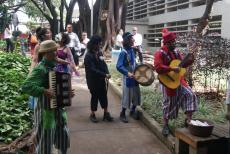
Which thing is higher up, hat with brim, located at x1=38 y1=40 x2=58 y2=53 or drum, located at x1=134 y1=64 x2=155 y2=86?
hat with brim, located at x1=38 y1=40 x2=58 y2=53

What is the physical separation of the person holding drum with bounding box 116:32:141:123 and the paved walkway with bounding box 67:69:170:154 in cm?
43

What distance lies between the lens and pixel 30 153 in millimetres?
5625

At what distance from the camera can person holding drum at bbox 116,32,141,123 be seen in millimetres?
7762

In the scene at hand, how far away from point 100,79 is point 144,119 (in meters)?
1.22

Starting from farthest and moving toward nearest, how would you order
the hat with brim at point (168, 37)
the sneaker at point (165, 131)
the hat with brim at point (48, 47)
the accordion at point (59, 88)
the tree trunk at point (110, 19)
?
1. the tree trunk at point (110, 19)
2. the sneaker at point (165, 131)
3. the hat with brim at point (168, 37)
4. the hat with brim at point (48, 47)
5. the accordion at point (59, 88)

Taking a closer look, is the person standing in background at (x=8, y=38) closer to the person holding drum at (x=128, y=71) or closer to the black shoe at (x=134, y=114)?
the black shoe at (x=134, y=114)

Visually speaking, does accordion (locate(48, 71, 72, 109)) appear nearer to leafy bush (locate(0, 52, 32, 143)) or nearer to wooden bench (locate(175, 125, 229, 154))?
wooden bench (locate(175, 125, 229, 154))

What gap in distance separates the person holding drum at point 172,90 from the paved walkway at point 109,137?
0.65 metres

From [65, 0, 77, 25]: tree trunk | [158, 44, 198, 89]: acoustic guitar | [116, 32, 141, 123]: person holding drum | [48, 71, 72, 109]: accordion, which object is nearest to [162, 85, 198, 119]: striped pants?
[158, 44, 198, 89]: acoustic guitar

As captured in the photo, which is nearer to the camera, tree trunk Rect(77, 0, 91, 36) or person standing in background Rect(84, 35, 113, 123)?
person standing in background Rect(84, 35, 113, 123)

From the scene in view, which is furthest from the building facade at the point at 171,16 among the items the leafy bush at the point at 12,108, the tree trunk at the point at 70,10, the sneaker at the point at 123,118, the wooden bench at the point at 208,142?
the wooden bench at the point at 208,142

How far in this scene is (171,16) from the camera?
31453mm

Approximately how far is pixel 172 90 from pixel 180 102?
281mm

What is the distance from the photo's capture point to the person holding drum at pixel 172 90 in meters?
6.28
